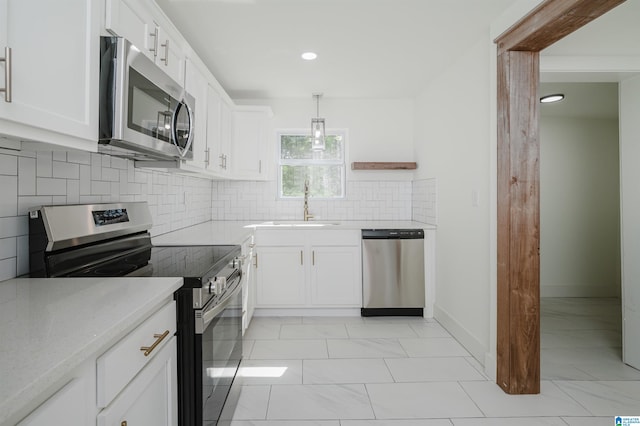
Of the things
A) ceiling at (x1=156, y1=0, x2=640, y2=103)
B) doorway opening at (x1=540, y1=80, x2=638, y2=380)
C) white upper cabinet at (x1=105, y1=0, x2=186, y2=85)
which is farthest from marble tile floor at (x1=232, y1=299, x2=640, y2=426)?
ceiling at (x1=156, y1=0, x2=640, y2=103)

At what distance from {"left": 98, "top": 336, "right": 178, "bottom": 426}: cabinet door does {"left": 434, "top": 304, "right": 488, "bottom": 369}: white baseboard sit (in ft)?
6.79

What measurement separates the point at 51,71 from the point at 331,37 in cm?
194

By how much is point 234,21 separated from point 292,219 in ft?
7.33

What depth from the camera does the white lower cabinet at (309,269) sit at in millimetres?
3477

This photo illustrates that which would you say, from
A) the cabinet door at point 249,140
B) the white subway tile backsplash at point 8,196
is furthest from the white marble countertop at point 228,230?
the white subway tile backsplash at point 8,196

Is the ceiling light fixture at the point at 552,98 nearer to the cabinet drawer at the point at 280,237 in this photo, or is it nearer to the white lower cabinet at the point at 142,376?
the cabinet drawer at the point at 280,237

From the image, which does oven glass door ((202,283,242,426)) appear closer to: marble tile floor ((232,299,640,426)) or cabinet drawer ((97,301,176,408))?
cabinet drawer ((97,301,176,408))

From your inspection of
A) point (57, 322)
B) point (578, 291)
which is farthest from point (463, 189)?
point (578, 291)

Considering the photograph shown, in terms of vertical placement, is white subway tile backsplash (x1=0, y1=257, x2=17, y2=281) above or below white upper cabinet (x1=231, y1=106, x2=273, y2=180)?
below

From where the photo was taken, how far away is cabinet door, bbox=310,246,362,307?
349 cm

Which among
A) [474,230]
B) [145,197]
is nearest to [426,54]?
[474,230]

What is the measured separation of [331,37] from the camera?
8.27 feet

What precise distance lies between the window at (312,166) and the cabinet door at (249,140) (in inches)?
17.0

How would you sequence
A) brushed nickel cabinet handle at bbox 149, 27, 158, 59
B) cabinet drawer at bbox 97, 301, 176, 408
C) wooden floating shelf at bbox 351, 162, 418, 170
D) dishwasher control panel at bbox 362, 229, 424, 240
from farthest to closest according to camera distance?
wooden floating shelf at bbox 351, 162, 418, 170 < dishwasher control panel at bbox 362, 229, 424, 240 < brushed nickel cabinet handle at bbox 149, 27, 158, 59 < cabinet drawer at bbox 97, 301, 176, 408
